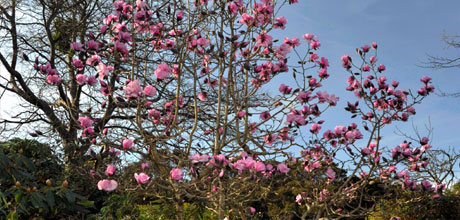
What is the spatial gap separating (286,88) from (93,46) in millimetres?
2091

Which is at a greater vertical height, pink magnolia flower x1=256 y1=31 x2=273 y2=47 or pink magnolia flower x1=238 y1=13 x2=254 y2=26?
pink magnolia flower x1=238 y1=13 x2=254 y2=26

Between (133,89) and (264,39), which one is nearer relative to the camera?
(133,89)

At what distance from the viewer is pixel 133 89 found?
11.5 feet

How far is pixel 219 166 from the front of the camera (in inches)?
130

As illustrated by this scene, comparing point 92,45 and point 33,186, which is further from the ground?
point 92,45

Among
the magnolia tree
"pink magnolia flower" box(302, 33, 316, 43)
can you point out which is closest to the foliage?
the magnolia tree

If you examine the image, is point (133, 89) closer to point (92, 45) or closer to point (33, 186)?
point (92, 45)

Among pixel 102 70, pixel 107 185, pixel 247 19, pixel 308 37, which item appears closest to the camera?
pixel 107 185

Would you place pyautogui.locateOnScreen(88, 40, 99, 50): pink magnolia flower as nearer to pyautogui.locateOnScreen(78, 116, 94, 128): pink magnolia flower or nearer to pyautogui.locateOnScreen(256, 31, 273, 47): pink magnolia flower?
pyautogui.locateOnScreen(78, 116, 94, 128): pink magnolia flower

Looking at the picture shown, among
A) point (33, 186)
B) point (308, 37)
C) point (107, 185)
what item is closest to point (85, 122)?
point (107, 185)

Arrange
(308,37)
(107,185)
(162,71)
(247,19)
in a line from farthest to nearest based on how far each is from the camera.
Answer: (308,37), (247,19), (162,71), (107,185)

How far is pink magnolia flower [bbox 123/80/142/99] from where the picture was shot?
Result: 3486 mm

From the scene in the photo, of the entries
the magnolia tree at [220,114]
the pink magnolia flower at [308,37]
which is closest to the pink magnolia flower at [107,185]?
the magnolia tree at [220,114]

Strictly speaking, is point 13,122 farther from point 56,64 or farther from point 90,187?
point 90,187
